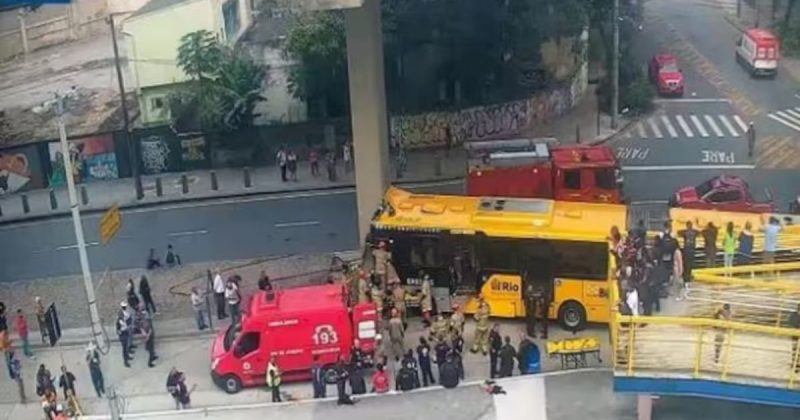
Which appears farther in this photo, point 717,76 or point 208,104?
point 717,76

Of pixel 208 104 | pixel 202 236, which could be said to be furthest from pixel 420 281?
pixel 208 104

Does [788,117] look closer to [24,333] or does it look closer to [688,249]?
[688,249]

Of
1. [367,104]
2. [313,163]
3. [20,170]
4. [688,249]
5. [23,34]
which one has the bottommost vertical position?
[688,249]

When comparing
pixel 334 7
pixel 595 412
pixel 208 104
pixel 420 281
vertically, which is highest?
pixel 334 7

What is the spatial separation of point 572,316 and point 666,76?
26.2m

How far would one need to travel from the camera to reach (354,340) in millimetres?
27297

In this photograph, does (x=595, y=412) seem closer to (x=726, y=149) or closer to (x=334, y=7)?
(x=334, y=7)

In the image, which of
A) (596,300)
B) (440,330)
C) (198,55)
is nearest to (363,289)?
(440,330)

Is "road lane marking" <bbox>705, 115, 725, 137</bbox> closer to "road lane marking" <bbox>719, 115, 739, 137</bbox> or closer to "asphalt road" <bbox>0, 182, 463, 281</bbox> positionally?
"road lane marking" <bbox>719, 115, 739, 137</bbox>

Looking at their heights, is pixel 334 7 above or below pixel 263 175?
above

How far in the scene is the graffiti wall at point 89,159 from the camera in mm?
45031

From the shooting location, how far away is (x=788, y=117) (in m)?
48.4

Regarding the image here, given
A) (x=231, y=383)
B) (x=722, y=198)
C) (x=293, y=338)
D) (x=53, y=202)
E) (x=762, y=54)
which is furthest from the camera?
(x=762, y=54)

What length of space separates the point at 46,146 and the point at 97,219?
17.5 feet
